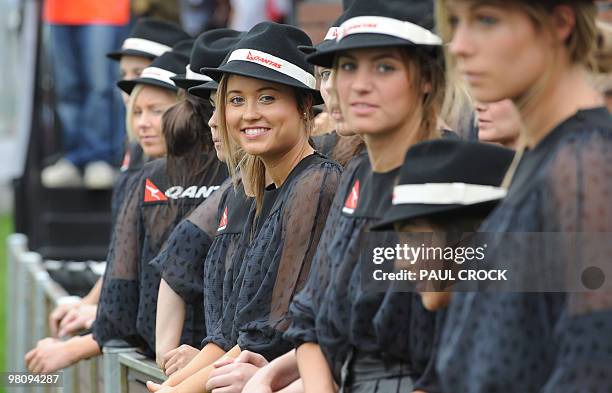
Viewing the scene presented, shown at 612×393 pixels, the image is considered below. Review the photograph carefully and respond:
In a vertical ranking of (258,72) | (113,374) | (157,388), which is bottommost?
(113,374)

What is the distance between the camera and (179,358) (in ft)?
14.8

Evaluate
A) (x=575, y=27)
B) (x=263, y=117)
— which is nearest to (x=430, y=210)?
(x=575, y=27)

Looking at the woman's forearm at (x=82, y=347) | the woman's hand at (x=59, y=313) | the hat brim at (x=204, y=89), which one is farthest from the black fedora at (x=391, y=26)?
the woman's hand at (x=59, y=313)

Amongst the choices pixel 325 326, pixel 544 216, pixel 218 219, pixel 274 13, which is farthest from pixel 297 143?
pixel 274 13

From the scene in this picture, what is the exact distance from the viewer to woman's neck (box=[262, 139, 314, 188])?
4230mm

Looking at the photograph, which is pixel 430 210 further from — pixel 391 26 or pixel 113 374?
pixel 113 374

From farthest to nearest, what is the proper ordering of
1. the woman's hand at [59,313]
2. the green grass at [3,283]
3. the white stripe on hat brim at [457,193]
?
1. the green grass at [3,283]
2. the woman's hand at [59,313]
3. the white stripe on hat brim at [457,193]

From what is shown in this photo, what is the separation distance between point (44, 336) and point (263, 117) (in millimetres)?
3180

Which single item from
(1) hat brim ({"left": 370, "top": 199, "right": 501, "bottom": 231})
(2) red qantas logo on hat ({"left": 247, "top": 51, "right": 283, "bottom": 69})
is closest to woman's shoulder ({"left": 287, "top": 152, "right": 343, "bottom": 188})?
(2) red qantas logo on hat ({"left": 247, "top": 51, "right": 283, "bottom": 69})

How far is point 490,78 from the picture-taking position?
107 inches

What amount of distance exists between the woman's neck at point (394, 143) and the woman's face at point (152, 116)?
8.37ft

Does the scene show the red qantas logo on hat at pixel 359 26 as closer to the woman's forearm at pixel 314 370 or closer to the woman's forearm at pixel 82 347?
the woman's forearm at pixel 314 370

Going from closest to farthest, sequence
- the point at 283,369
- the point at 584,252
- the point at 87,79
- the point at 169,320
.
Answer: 1. the point at 584,252
2. the point at 283,369
3. the point at 169,320
4. the point at 87,79

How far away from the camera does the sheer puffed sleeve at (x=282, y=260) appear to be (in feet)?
12.9
